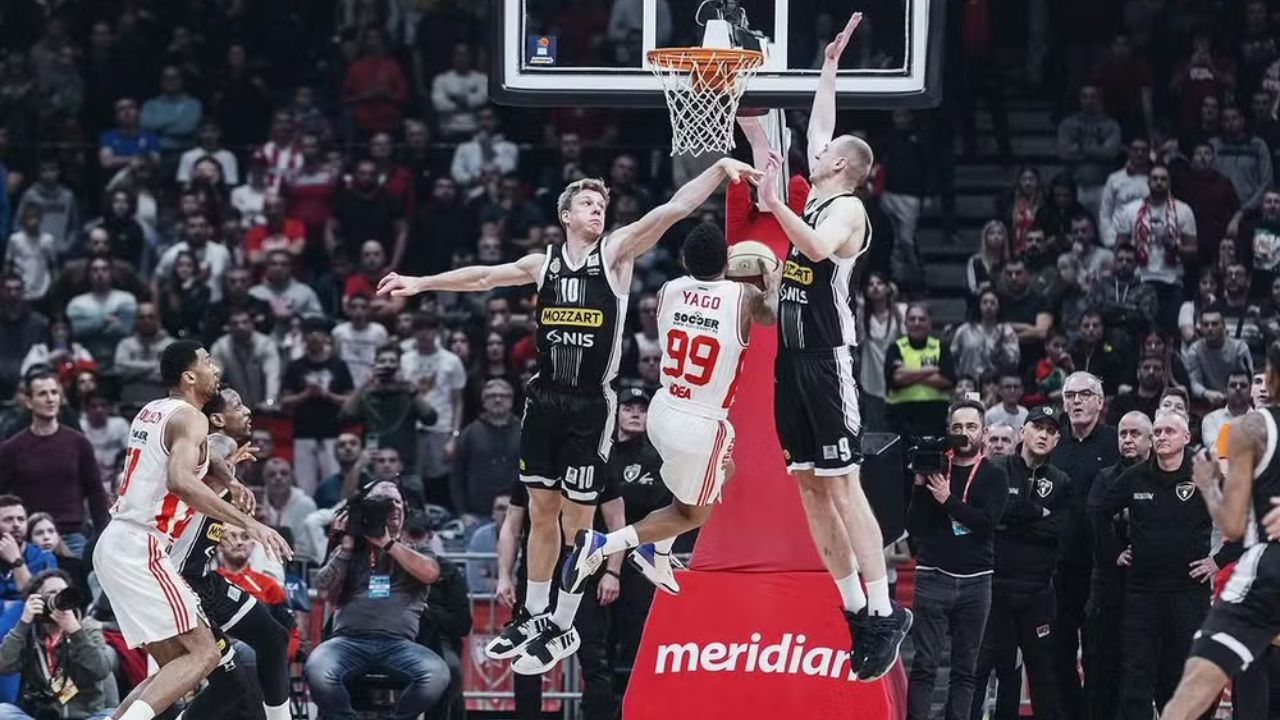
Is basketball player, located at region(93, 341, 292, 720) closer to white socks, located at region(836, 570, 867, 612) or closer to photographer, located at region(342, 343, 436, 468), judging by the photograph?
white socks, located at region(836, 570, 867, 612)

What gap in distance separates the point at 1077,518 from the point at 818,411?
342 cm

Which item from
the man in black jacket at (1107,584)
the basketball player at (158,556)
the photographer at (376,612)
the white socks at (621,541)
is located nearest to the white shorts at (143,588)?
the basketball player at (158,556)

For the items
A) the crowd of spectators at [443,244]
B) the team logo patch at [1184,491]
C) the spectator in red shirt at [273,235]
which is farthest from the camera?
the spectator in red shirt at [273,235]

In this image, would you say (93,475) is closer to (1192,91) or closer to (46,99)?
(46,99)

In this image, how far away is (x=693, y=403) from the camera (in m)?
12.1

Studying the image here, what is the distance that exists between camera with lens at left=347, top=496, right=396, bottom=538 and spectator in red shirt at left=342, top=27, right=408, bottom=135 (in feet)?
28.5

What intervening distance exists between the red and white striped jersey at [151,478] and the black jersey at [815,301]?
3160mm

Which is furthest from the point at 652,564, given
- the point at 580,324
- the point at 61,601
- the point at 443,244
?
the point at 443,244

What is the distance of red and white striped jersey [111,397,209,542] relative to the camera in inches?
479

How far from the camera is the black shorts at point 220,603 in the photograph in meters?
13.1

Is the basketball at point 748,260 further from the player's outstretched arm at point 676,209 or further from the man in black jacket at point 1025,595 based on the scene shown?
the man in black jacket at point 1025,595

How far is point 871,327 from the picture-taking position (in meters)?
18.5

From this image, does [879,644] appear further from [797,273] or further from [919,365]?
[919,365]

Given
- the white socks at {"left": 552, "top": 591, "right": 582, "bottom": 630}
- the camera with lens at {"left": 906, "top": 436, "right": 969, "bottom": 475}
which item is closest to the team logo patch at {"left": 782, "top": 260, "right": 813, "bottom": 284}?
the white socks at {"left": 552, "top": 591, "right": 582, "bottom": 630}
